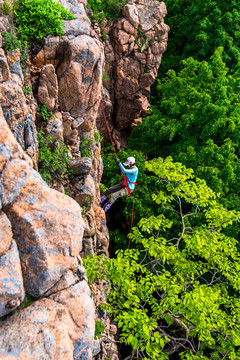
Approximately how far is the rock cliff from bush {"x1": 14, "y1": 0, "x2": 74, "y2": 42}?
0.25 meters

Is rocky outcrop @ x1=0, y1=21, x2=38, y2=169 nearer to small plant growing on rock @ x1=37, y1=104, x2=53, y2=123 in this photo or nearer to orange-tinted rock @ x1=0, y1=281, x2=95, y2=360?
small plant growing on rock @ x1=37, y1=104, x2=53, y2=123

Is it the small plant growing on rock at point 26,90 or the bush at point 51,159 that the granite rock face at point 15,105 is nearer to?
the small plant growing on rock at point 26,90

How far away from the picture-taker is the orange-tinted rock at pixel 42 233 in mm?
3645

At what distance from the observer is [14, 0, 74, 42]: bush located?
7094 mm

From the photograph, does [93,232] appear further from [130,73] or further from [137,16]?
[137,16]

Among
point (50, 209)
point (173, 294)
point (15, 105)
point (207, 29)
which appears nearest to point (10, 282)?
point (50, 209)

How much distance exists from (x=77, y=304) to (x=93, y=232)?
4.37 metres

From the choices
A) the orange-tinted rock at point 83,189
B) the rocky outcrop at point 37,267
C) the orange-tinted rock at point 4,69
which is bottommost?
the orange-tinted rock at point 83,189

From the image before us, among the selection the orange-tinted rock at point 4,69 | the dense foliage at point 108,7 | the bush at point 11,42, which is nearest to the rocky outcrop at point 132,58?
the dense foliage at point 108,7

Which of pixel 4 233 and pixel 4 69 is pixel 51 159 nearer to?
pixel 4 69

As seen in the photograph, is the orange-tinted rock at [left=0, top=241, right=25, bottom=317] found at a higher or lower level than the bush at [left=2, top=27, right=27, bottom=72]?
lower

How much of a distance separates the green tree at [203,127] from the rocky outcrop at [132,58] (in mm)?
2618

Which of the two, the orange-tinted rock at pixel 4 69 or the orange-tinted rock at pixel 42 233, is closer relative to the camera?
the orange-tinted rock at pixel 42 233

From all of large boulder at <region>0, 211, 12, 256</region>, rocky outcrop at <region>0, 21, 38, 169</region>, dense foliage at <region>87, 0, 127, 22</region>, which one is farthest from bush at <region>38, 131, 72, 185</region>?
dense foliage at <region>87, 0, 127, 22</region>
